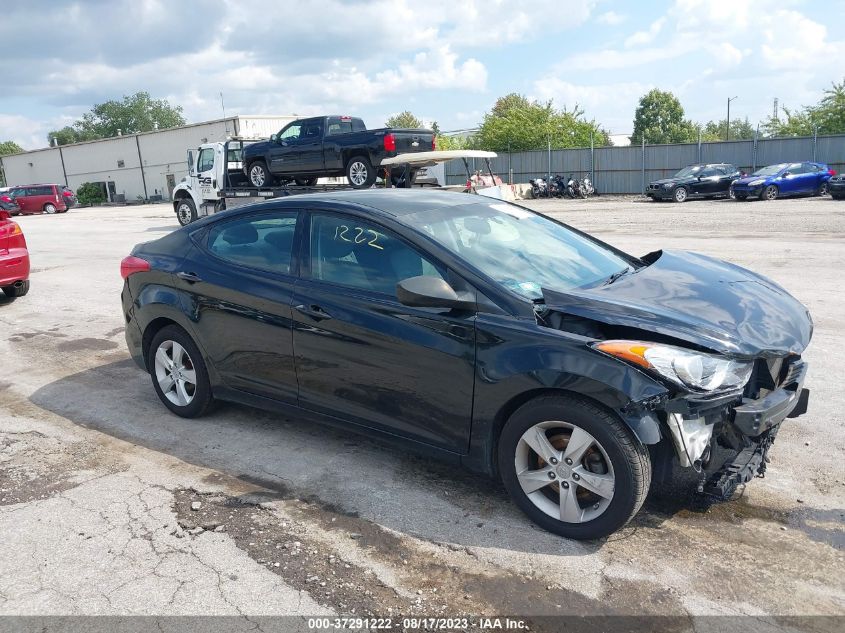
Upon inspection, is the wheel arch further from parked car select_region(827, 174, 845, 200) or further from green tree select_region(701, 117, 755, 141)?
green tree select_region(701, 117, 755, 141)

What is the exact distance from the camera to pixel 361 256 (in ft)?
13.4

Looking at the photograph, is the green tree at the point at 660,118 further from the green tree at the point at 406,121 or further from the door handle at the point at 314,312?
the door handle at the point at 314,312

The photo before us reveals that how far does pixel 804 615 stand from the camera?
9.09 ft

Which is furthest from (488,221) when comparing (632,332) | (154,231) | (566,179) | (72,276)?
(566,179)

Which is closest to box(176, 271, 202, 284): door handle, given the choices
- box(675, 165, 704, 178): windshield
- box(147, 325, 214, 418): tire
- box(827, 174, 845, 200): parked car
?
box(147, 325, 214, 418): tire

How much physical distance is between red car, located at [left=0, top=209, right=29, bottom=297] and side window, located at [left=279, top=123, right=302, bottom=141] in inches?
274

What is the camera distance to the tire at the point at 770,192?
25938 millimetres

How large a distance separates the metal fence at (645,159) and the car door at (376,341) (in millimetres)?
28104

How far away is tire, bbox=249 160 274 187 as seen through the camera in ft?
54.2

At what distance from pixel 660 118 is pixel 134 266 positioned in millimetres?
96624

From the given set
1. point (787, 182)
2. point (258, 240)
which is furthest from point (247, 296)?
point (787, 182)

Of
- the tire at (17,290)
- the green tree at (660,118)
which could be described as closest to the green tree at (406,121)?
the green tree at (660,118)

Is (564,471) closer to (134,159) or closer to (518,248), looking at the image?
(518,248)

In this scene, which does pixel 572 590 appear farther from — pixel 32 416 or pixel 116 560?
pixel 32 416
